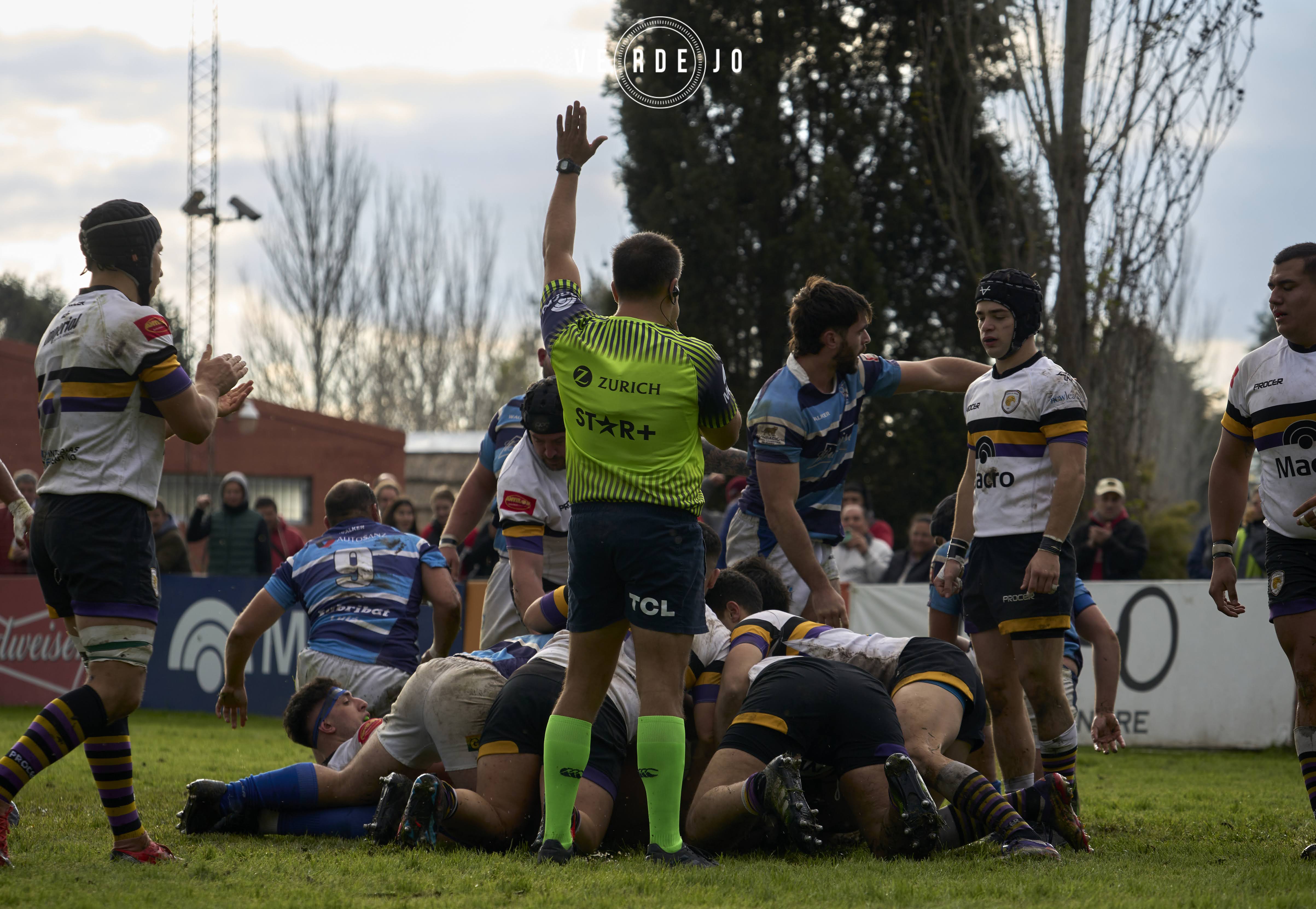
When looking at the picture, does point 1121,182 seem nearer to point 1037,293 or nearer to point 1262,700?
point 1262,700

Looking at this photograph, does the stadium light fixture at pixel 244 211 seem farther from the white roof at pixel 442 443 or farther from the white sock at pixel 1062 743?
the white sock at pixel 1062 743

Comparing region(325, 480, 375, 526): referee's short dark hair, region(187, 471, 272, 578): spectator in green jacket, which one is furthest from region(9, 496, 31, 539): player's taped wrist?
region(187, 471, 272, 578): spectator in green jacket

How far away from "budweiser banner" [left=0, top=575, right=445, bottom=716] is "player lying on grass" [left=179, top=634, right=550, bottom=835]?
239 inches

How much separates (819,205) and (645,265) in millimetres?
16255

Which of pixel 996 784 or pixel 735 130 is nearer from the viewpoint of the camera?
pixel 996 784

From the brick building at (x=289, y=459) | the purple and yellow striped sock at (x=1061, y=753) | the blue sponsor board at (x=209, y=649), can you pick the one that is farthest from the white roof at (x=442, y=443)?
the purple and yellow striped sock at (x=1061, y=753)

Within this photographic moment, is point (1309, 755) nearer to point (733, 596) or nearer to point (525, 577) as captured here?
point (733, 596)

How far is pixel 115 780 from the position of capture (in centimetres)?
405

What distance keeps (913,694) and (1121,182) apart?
11261mm

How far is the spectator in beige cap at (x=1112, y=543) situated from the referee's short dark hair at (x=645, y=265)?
7889mm

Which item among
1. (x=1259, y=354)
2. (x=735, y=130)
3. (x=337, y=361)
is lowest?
(x=1259, y=354)

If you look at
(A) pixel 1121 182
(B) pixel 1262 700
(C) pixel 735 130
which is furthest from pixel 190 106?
(B) pixel 1262 700

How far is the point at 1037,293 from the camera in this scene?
5016 mm

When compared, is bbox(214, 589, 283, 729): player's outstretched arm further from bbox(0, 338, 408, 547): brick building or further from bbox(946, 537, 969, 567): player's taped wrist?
bbox(0, 338, 408, 547): brick building
